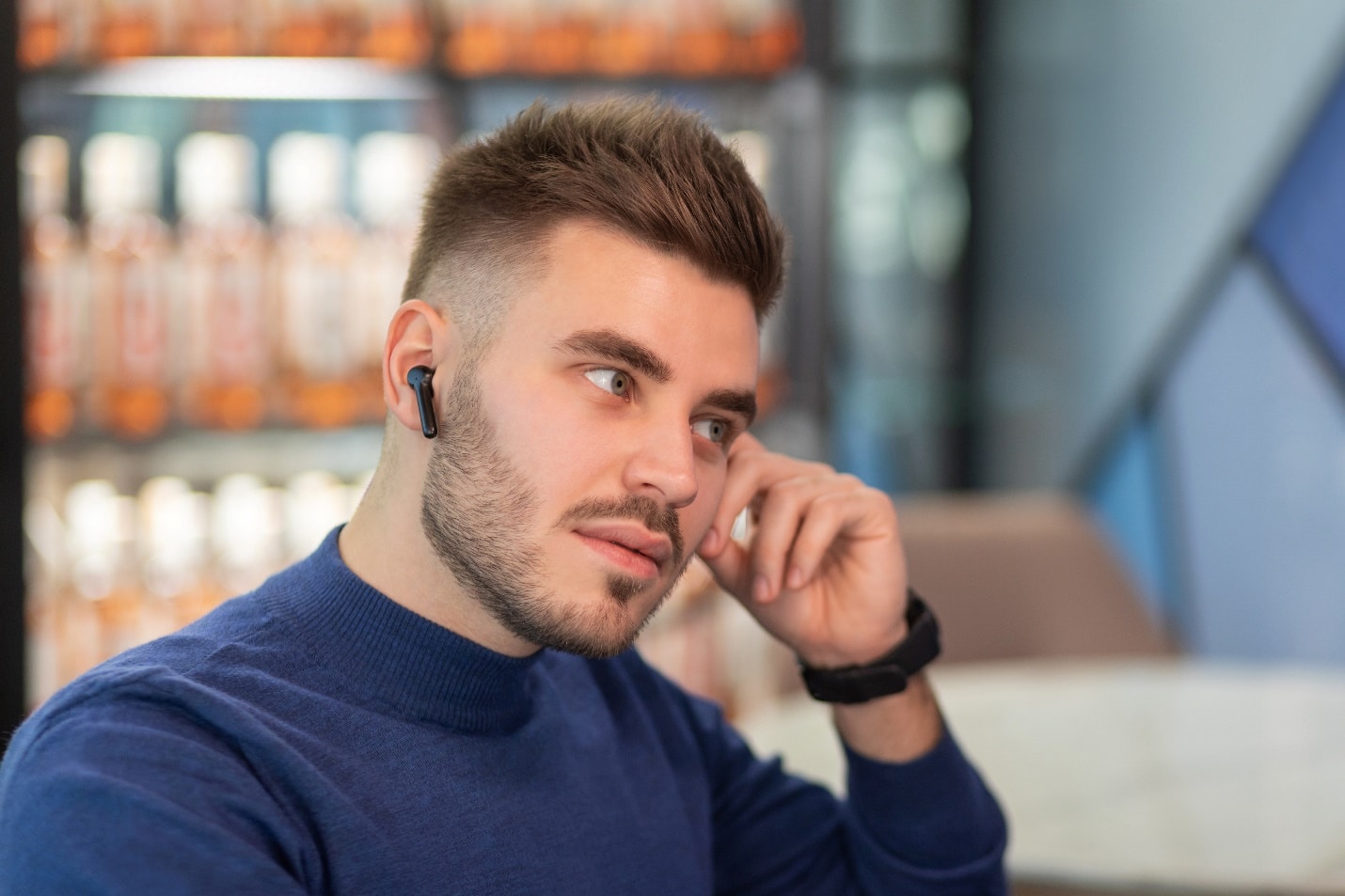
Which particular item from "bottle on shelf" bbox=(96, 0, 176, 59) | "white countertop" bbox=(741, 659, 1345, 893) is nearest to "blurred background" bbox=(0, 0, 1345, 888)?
"bottle on shelf" bbox=(96, 0, 176, 59)

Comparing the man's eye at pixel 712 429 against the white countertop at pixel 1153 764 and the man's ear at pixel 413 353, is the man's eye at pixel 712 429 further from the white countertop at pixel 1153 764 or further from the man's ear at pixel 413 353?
the white countertop at pixel 1153 764

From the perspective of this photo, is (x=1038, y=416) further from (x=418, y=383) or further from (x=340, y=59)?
(x=418, y=383)

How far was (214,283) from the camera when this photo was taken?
2.54 meters

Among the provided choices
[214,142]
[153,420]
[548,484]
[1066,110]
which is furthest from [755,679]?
[548,484]

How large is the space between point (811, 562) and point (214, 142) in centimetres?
181

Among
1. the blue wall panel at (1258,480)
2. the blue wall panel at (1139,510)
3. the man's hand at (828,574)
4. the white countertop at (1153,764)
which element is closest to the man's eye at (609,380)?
the man's hand at (828,574)

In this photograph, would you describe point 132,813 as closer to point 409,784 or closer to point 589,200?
point 409,784

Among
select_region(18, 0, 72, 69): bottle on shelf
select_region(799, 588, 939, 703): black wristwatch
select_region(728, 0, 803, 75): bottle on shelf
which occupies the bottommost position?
select_region(799, 588, 939, 703): black wristwatch

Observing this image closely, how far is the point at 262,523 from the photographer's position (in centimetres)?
260

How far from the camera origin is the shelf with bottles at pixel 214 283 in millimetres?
2461

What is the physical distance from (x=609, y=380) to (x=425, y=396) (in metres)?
0.13

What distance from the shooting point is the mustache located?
37.0 inches

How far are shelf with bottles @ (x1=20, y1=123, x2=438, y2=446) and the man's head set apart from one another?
5.37ft

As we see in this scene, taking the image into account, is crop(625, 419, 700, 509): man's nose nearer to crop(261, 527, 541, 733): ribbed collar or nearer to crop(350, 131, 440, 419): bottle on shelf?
crop(261, 527, 541, 733): ribbed collar
